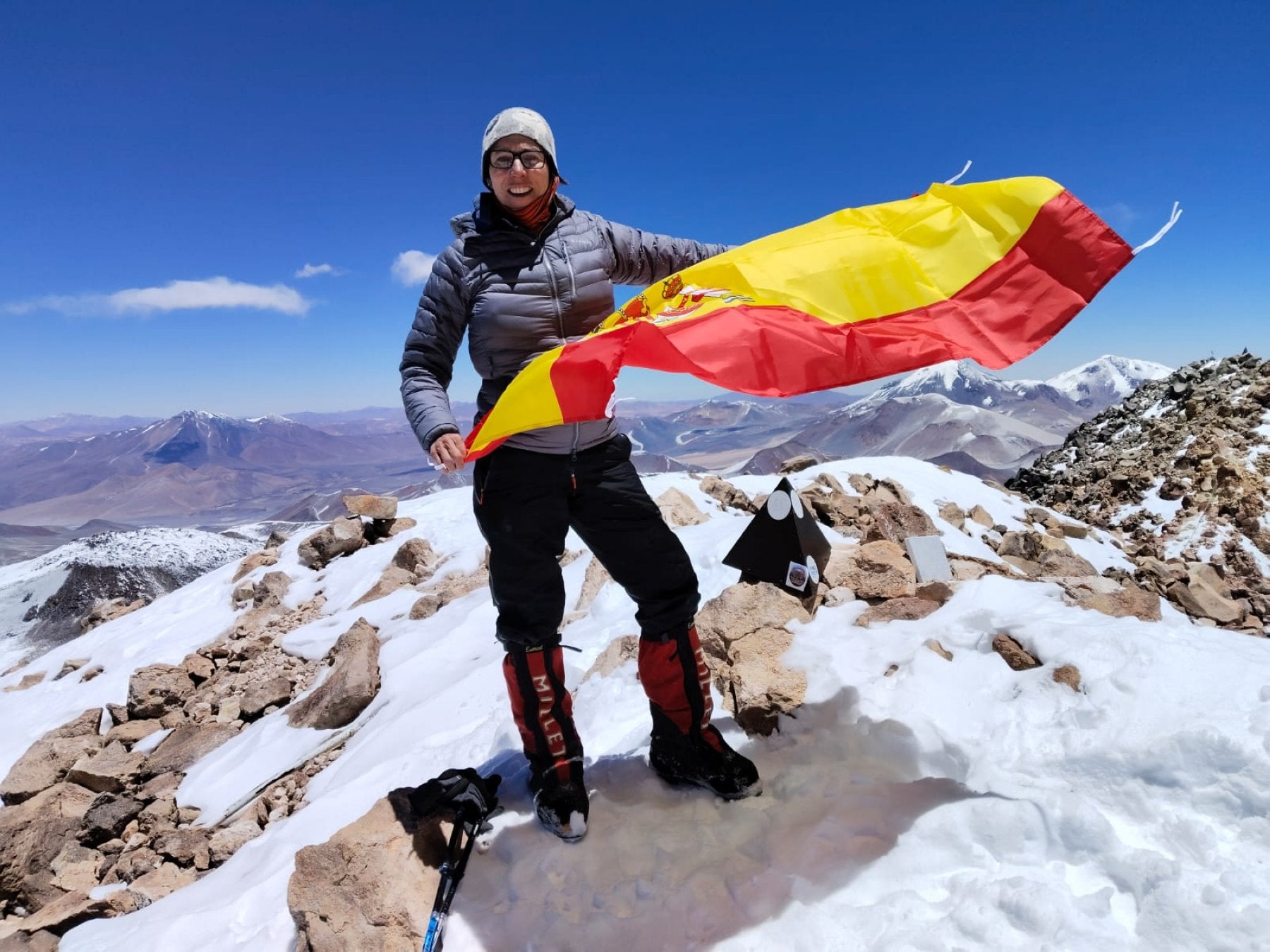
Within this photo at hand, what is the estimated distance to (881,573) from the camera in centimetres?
499

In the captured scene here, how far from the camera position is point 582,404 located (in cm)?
268

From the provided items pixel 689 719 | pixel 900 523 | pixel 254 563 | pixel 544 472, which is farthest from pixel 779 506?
pixel 254 563

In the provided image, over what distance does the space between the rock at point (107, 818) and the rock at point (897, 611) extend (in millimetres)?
5946

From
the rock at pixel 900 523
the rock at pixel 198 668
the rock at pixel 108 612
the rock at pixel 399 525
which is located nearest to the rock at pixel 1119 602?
the rock at pixel 900 523

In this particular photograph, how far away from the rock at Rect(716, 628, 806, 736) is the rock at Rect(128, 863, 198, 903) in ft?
12.1

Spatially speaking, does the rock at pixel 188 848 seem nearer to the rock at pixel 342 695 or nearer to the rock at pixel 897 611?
the rock at pixel 342 695

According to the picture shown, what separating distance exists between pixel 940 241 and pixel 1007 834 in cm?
267

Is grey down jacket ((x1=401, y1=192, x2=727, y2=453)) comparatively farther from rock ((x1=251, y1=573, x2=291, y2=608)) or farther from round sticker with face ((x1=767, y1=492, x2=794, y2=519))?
rock ((x1=251, y1=573, x2=291, y2=608))

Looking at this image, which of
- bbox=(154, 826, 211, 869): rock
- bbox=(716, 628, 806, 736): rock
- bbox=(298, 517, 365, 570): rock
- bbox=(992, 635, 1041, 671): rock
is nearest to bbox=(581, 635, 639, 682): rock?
bbox=(716, 628, 806, 736): rock

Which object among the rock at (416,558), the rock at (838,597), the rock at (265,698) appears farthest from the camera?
the rock at (416,558)

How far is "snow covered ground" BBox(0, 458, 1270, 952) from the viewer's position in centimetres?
218

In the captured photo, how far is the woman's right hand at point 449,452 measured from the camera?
2680mm

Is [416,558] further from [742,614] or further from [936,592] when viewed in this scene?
[936,592]

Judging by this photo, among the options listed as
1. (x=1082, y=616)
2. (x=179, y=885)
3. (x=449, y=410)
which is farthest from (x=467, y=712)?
(x=1082, y=616)
